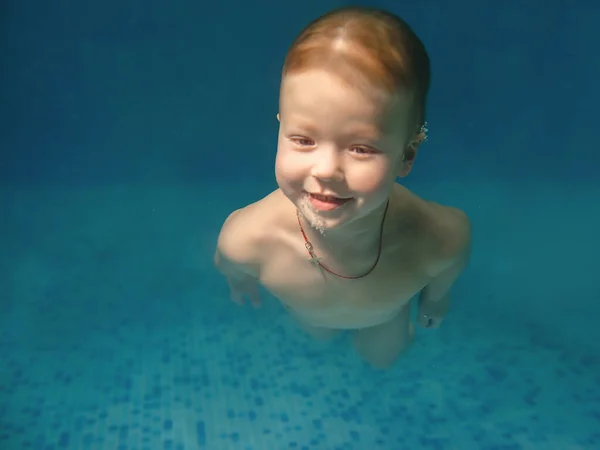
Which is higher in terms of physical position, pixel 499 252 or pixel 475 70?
pixel 475 70

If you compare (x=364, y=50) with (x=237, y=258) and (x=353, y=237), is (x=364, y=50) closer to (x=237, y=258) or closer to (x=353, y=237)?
(x=353, y=237)

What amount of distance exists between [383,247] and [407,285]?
163 mm

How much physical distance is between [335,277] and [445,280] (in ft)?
1.20

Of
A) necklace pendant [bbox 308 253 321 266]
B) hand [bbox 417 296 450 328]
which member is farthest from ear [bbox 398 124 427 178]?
hand [bbox 417 296 450 328]

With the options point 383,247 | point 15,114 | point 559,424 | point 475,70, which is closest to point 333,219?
point 383,247

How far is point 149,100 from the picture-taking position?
113 inches

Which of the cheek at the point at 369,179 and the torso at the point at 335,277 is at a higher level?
the cheek at the point at 369,179

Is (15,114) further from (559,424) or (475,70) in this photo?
(559,424)

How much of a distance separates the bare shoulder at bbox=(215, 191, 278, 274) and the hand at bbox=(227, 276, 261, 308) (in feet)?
0.44

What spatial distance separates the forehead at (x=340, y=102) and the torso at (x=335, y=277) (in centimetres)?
43

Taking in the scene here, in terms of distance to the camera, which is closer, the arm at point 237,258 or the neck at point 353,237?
the neck at point 353,237

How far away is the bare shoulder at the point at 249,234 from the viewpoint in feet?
5.15

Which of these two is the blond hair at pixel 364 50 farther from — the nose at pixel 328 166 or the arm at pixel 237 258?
the arm at pixel 237 258

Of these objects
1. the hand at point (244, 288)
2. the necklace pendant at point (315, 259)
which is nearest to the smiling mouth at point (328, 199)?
the necklace pendant at point (315, 259)
